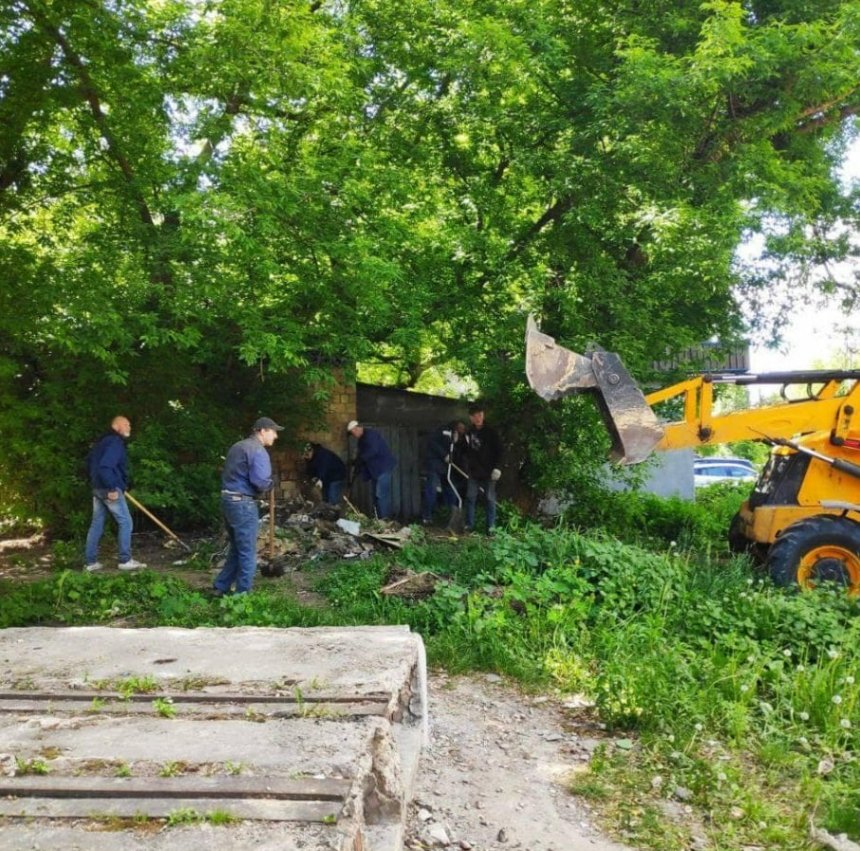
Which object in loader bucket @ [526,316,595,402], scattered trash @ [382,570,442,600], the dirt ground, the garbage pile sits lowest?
the dirt ground

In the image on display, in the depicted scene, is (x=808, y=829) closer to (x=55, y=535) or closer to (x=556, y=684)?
(x=556, y=684)

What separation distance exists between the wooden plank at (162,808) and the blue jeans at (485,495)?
9017mm

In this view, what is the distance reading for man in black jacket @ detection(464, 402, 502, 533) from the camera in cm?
Answer: 1149

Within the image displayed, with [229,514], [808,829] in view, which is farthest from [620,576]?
[229,514]

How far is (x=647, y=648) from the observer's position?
5.80m

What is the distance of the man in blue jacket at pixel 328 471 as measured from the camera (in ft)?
40.4

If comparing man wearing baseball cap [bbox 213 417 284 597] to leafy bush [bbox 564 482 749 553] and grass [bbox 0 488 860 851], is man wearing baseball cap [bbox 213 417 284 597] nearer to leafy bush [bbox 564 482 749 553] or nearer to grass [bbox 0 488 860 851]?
grass [bbox 0 488 860 851]

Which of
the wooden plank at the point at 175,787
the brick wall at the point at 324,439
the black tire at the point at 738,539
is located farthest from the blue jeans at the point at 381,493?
the wooden plank at the point at 175,787

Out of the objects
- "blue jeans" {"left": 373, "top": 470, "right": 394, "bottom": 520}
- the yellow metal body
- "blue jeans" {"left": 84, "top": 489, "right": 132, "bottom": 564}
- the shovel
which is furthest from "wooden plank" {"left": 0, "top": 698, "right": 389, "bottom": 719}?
"blue jeans" {"left": 373, "top": 470, "right": 394, "bottom": 520}

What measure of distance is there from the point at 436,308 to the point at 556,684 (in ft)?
20.1

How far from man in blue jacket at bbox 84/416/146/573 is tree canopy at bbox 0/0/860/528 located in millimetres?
818

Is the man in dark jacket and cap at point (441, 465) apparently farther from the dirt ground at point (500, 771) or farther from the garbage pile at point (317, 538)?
the dirt ground at point (500, 771)

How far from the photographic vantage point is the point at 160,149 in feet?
27.6

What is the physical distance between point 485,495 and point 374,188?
186 inches
